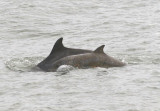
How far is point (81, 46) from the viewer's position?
23.9 m

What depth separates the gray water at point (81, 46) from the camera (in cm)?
1612

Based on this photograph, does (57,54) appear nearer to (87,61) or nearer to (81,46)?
(87,61)

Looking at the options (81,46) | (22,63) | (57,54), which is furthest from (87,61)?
(81,46)

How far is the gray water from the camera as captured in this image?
16.1m

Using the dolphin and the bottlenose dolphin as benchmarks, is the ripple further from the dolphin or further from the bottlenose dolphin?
the dolphin

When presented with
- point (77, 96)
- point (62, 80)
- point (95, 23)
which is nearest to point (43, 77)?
point (62, 80)

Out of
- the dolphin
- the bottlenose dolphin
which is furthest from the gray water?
the bottlenose dolphin

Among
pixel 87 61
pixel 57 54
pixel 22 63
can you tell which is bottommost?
pixel 22 63

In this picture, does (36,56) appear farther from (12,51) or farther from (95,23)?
(95,23)

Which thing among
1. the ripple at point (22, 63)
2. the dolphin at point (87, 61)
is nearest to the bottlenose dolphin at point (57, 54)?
the dolphin at point (87, 61)

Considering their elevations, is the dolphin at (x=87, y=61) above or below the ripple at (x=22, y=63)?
above

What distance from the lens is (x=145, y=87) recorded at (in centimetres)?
1734

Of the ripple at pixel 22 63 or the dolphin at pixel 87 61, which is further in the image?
the ripple at pixel 22 63

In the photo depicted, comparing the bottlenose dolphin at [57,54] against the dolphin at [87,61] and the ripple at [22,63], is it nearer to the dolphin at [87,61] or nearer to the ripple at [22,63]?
the dolphin at [87,61]
